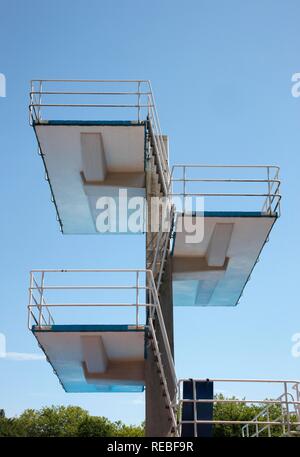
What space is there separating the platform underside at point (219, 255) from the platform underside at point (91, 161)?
2.17m

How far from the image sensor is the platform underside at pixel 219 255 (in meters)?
14.7

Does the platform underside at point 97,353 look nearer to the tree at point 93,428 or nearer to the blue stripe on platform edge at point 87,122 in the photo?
the blue stripe on platform edge at point 87,122

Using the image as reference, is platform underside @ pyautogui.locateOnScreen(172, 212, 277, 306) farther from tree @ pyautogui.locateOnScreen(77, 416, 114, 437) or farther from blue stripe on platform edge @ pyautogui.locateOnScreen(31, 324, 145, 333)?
tree @ pyautogui.locateOnScreen(77, 416, 114, 437)

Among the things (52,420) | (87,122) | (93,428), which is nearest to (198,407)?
(87,122)

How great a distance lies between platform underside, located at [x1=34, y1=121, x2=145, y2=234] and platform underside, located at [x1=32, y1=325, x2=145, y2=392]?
4512mm

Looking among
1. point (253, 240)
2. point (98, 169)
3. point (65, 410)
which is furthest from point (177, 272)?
point (65, 410)

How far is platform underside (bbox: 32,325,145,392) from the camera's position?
509 inches

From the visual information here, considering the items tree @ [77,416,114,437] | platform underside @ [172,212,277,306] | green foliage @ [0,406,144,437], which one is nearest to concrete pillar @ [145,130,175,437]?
platform underside @ [172,212,277,306]

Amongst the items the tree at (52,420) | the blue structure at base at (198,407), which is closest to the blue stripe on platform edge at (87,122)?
the blue structure at base at (198,407)

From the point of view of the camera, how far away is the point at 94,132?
579 inches

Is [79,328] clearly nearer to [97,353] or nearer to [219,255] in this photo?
[97,353]

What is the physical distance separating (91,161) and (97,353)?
482 cm

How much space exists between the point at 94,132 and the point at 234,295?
7219mm
